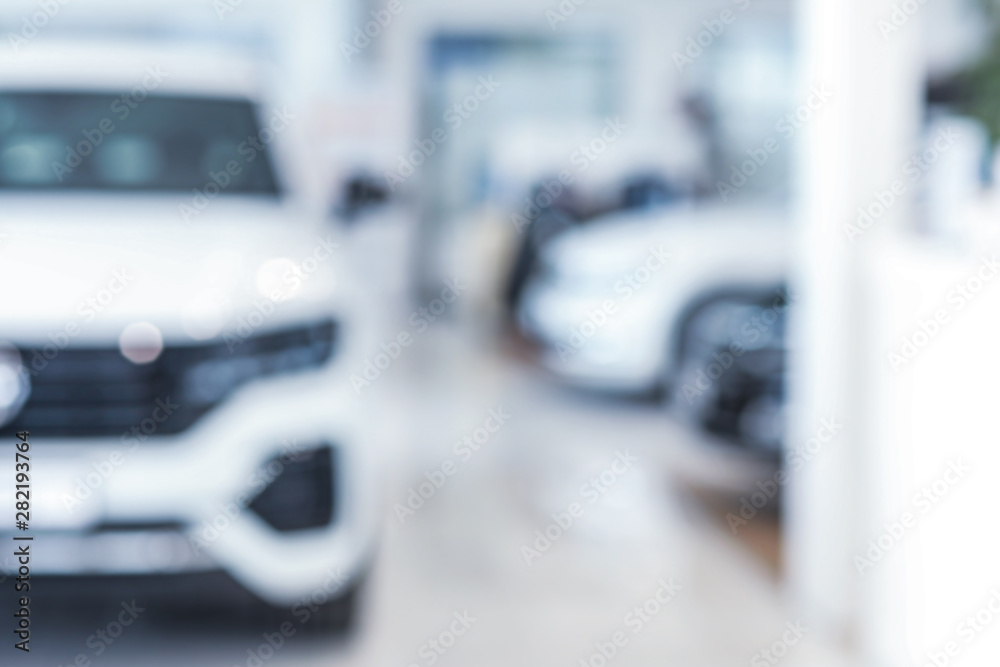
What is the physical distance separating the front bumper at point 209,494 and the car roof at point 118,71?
47.6 inches

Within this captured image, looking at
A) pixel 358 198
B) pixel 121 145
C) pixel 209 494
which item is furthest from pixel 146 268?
pixel 358 198

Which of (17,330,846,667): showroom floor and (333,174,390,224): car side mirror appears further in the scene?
(333,174,390,224): car side mirror

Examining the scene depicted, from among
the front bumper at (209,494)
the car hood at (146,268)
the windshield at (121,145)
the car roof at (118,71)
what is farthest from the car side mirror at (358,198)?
the front bumper at (209,494)

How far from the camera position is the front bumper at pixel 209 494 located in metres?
2.37

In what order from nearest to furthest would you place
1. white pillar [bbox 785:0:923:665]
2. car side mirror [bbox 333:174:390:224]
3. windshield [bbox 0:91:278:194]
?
1. white pillar [bbox 785:0:923:665]
2. windshield [bbox 0:91:278:194]
3. car side mirror [bbox 333:174:390:224]

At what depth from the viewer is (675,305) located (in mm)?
5238

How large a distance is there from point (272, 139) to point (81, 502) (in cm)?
150

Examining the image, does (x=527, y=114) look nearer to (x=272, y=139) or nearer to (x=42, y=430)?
(x=272, y=139)

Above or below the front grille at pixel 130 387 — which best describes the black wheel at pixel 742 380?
below

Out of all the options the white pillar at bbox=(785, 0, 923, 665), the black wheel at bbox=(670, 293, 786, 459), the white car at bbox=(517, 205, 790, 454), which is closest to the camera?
the white pillar at bbox=(785, 0, 923, 665)

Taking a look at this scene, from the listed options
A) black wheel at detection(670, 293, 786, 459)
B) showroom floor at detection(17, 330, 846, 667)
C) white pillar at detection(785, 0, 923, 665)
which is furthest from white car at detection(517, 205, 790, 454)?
white pillar at detection(785, 0, 923, 665)

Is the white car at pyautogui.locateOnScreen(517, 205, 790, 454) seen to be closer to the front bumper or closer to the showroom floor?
the showroom floor

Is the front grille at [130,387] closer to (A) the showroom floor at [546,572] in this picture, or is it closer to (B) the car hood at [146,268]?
(B) the car hood at [146,268]

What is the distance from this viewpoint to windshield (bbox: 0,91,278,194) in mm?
3186
